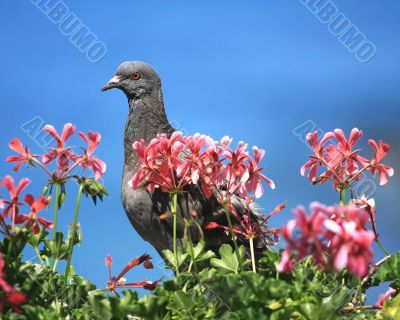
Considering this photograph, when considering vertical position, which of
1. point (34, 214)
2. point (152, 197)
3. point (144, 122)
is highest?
point (144, 122)

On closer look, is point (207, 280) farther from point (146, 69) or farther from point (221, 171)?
point (146, 69)

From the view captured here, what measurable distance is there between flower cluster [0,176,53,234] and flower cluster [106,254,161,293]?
1.12m

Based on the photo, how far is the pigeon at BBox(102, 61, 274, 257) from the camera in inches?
216

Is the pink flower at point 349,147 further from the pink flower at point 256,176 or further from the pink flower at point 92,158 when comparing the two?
the pink flower at point 92,158

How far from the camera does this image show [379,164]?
3.93 m

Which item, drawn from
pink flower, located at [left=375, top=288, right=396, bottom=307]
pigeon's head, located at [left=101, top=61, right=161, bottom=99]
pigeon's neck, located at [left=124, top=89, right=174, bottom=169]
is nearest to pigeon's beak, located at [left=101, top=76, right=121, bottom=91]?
pigeon's head, located at [left=101, top=61, right=161, bottom=99]

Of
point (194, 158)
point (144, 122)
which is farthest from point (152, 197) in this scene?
point (194, 158)

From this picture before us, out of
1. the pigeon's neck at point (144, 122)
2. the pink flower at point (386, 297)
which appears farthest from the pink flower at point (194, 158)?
the pigeon's neck at point (144, 122)

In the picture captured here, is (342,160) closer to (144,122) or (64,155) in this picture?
(64,155)

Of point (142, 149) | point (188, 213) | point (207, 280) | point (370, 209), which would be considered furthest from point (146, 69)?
point (207, 280)

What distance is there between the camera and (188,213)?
17.4 ft

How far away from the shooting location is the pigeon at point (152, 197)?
5.49m

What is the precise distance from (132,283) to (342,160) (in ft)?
5.83

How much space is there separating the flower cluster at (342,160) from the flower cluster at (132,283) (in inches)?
52.5
